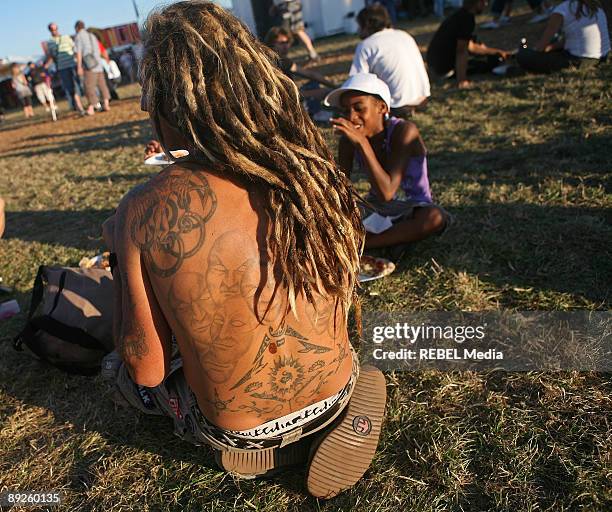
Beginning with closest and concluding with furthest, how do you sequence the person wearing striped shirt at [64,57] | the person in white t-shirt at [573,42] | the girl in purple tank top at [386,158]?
1. the girl in purple tank top at [386,158]
2. the person in white t-shirt at [573,42]
3. the person wearing striped shirt at [64,57]

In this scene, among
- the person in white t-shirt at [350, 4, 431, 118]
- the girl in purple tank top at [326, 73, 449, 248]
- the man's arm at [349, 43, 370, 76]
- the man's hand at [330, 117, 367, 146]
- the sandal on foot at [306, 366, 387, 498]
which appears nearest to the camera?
the sandal on foot at [306, 366, 387, 498]

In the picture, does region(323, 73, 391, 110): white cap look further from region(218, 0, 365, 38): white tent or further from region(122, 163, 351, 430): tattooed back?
region(218, 0, 365, 38): white tent

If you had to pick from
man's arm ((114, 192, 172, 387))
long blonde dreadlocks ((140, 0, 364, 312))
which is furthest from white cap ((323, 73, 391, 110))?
man's arm ((114, 192, 172, 387))

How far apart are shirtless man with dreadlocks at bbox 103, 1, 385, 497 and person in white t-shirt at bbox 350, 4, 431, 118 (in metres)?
4.17

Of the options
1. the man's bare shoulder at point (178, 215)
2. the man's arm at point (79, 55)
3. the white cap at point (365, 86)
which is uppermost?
the man's arm at point (79, 55)

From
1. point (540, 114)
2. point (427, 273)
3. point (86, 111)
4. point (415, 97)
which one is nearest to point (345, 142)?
point (427, 273)

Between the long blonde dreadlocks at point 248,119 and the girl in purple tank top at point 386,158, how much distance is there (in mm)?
1352

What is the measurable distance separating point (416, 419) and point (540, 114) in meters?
4.57

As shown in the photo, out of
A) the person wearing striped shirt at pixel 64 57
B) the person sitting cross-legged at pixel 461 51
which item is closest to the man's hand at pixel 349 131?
the person sitting cross-legged at pixel 461 51

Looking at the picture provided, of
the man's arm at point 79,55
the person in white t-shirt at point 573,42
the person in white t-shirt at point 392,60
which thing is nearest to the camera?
the person in white t-shirt at point 392,60

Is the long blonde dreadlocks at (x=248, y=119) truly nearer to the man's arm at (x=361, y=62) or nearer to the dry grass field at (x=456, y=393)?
the dry grass field at (x=456, y=393)

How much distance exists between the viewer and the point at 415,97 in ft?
17.5

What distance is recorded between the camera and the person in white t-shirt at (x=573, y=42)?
612cm

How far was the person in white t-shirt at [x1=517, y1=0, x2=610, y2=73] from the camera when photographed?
612 cm
